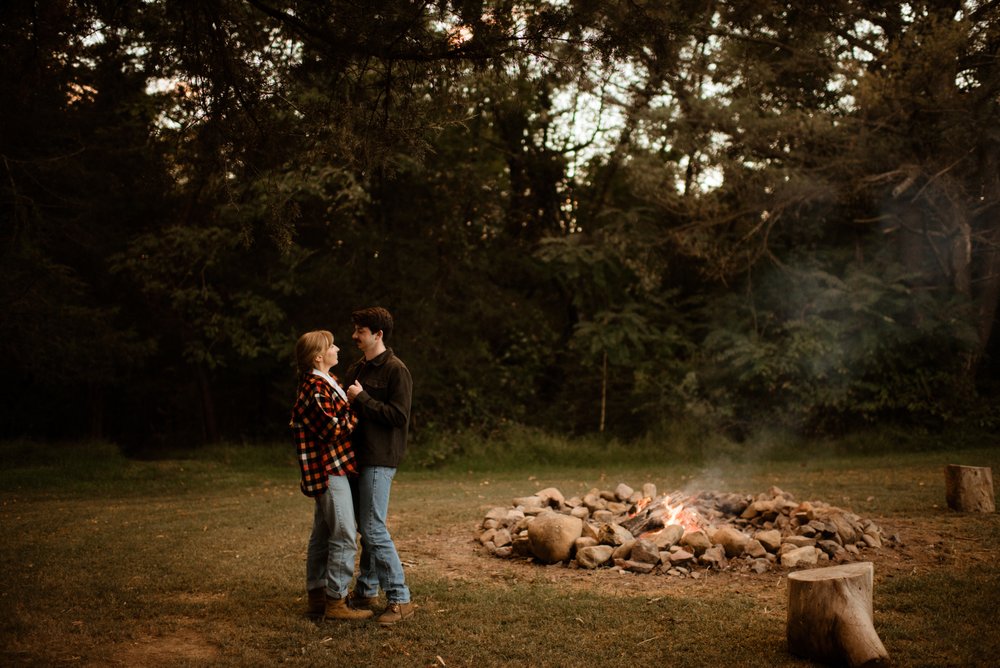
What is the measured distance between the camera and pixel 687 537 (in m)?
6.45

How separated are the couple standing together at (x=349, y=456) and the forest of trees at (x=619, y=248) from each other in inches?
263

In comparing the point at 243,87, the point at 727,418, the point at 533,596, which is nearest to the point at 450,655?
the point at 533,596

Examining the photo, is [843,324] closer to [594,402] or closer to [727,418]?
[727,418]

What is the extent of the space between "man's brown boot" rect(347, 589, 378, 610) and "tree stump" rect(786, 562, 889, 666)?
8.30ft

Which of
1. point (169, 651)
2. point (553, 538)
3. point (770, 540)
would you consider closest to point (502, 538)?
point (553, 538)

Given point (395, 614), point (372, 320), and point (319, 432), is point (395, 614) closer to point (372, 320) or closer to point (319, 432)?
point (319, 432)

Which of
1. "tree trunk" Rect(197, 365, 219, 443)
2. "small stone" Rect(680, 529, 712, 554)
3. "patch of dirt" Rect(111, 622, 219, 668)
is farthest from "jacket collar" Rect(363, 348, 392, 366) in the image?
"tree trunk" Rect(197, 365, 219, 443)

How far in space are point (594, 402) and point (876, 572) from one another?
1144cm

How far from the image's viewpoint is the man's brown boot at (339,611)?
4.78 m

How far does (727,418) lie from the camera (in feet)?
50.2

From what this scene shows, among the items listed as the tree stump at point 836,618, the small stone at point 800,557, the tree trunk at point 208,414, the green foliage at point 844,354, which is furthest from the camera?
the tree trunk at point 208,414

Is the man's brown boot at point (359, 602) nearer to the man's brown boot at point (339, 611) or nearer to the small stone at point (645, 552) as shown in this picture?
the man's brown boot at point (339, 611)

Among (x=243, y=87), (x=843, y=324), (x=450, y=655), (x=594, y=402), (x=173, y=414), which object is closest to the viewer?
(x=450, y=655)

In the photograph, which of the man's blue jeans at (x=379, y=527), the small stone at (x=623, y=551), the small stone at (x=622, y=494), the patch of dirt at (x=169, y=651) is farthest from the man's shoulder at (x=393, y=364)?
the small stone at (x=622, y=494)
